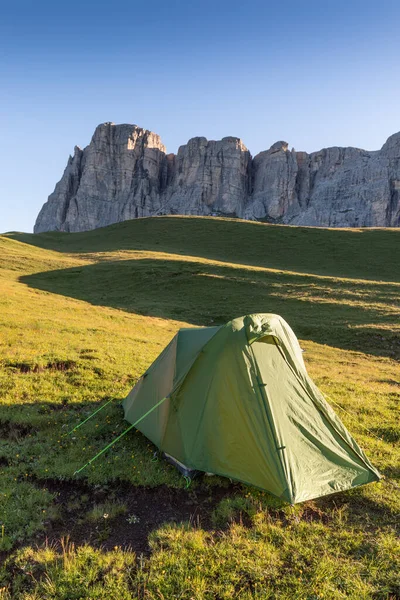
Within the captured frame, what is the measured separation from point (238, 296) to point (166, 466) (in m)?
29.7

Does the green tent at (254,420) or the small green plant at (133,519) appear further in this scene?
the green tent at (254,420)

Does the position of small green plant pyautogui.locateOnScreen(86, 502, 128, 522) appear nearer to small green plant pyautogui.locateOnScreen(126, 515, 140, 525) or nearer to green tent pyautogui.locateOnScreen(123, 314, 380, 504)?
small green plant pyautogui.locateOnScreen(126, 515, 140, 525)

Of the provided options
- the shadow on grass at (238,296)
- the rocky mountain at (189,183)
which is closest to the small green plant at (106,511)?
the shadow on grass at (238,296)

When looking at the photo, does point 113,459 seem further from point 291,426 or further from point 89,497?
point 291,426

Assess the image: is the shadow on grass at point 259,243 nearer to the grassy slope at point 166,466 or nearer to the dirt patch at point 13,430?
the grassy slope at point 166,466

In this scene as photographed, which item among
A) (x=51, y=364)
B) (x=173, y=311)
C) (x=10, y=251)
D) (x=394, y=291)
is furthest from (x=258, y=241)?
(x=51, y=364)

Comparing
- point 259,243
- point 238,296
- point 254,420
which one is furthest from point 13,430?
point 259,243

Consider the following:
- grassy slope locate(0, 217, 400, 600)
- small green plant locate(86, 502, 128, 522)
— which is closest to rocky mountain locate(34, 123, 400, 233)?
grassy slope locate(0, 217, 400, 600)

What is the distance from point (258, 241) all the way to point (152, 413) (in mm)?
64368

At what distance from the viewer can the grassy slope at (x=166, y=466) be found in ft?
17.8

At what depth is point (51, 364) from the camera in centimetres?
1467

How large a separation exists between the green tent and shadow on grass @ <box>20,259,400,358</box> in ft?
58.7

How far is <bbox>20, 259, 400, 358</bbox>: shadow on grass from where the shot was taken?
1084 inches

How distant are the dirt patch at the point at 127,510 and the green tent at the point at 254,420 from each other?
2.27ft
